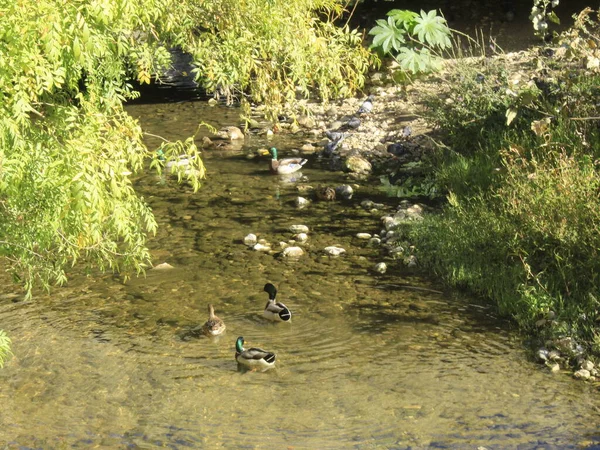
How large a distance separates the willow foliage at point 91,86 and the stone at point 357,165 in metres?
6.03

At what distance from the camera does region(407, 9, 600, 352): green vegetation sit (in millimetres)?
10156

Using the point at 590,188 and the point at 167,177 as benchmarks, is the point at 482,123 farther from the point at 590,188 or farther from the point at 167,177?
the point at 167,177

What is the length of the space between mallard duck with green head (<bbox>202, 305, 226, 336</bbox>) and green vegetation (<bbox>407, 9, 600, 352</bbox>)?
10.5 ft

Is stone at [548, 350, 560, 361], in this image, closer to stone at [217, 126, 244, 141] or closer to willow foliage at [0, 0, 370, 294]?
willow foliage at [0, 0, 370, 294]

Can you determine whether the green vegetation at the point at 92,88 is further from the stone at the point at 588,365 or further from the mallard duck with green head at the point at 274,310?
the stone at the point at 588,365

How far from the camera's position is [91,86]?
8812 mm

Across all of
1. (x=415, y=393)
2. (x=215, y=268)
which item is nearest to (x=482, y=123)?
(x=215, y=268)

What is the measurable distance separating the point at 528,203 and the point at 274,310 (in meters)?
3.62

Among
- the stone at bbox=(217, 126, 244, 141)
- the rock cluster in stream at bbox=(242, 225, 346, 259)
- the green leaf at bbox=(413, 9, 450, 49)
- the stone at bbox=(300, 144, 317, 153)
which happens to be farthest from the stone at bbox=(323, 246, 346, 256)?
the stone at bbox=(217, 126, 244, 141)

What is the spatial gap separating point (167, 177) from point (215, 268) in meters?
5.13

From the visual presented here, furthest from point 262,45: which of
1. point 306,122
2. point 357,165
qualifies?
point 306,122

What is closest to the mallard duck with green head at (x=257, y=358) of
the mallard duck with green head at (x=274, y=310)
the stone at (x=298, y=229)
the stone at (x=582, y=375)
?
the mallard duck with green head at (x=274, y=310)

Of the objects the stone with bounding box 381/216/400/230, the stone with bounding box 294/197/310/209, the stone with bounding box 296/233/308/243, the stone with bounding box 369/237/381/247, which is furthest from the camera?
the stone with bounding box 294/197/310/209

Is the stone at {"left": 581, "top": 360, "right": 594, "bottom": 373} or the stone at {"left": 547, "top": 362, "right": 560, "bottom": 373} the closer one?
the stone at {"left": 581, "top": 360, "right": 594, "bottom": 373}
